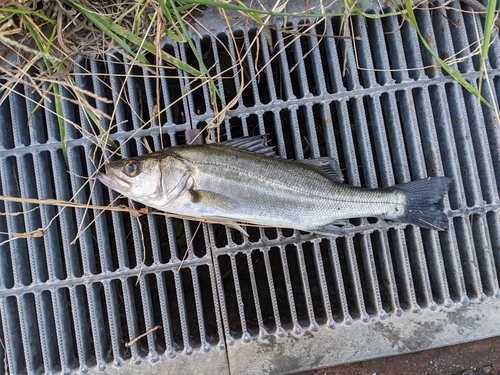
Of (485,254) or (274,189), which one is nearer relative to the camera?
(274,189)

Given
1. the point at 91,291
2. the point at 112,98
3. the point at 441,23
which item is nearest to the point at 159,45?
the point at 112,98

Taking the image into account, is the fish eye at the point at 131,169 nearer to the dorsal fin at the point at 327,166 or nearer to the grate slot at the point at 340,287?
the dorsal fin at the point at 327,166

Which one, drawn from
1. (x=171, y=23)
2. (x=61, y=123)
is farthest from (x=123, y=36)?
(x=61, y=123)

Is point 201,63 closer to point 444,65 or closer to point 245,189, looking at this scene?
point 245,189

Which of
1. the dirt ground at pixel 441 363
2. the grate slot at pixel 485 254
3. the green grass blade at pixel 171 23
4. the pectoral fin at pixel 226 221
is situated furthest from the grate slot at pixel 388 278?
the green grass blade at pixel 171 23

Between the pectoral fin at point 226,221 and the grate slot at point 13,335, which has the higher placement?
the pectoral fin at point 226,221

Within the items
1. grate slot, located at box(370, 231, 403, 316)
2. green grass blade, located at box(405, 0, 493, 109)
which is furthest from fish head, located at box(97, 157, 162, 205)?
green grass blade, located at box(405, 0, 493, 109)

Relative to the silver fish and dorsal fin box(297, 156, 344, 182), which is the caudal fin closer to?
the silver fish
